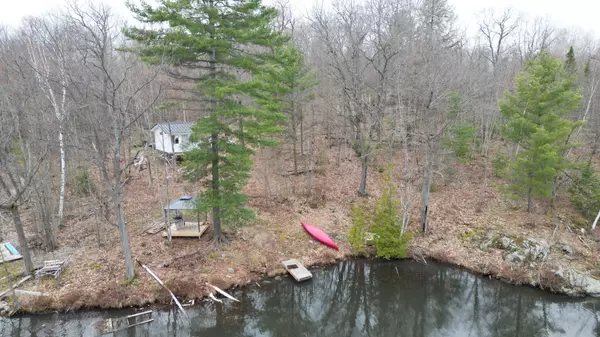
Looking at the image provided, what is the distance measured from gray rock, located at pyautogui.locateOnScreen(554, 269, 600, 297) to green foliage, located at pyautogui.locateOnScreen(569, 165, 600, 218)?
18.5ft

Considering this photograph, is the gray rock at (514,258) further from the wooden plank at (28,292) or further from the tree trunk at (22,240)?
the tree trunk at (22,240)

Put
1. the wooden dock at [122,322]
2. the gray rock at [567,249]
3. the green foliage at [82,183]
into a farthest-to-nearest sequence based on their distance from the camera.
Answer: the green foliage at [82,183] → the gray rock at [567,249] → the wooden dock at [122,322]

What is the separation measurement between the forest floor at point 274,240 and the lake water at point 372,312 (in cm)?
63

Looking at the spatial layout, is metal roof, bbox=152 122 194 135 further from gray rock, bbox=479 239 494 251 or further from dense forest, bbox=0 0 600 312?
gray rock, bbox=479 239 494 251

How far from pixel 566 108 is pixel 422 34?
10.6 meters

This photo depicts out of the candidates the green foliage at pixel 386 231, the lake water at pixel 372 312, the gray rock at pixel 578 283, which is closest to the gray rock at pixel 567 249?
the gray rock at pixel 578 283

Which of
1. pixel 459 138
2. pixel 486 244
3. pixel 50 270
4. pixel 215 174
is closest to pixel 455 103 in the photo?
pixel 459 138

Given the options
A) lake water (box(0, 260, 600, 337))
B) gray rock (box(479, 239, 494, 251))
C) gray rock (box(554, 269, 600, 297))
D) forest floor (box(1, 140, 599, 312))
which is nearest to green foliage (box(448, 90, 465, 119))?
forest floor (box(1, 140, 599, 312))

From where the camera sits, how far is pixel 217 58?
41.0 feet

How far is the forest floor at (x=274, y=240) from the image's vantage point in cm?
1210

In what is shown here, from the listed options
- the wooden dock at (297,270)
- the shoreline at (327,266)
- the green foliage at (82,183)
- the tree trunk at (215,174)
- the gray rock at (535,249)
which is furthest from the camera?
the green foliage at (82,183)

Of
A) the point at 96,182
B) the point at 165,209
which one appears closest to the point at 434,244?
the point at 165,209

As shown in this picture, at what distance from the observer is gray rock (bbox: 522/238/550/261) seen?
14453 millimetres

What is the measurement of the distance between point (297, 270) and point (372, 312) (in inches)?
138
